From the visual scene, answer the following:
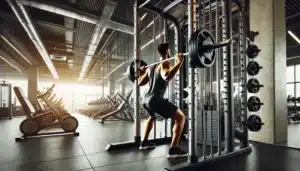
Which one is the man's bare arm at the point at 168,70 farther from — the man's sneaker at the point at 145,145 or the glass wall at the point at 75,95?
the glass wall at the point at 75,95

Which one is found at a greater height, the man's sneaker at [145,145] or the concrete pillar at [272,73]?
the concrete pillar at [272,73]

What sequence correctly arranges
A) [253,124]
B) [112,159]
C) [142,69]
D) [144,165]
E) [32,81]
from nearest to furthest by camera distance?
[144,165]
[112,159]
[253,124]
[142,69]
[32,81]

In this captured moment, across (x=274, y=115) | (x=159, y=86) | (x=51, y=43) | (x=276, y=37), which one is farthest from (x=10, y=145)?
(x=51, y=43)

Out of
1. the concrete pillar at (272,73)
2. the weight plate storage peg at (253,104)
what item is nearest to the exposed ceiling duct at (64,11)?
the concrete pillar at (272,73)

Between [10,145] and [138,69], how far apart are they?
2.25m

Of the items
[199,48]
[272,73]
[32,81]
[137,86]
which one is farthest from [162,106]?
[32,81]

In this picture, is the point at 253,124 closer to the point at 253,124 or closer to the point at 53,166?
the point at 253,124

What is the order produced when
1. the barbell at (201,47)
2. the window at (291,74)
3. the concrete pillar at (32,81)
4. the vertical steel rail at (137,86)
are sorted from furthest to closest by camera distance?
Result: the window at (291,74), the concrete pillar at (32,81), the vertical steel rail at (137,86), the barbell at (201,47)

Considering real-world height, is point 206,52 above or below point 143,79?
above

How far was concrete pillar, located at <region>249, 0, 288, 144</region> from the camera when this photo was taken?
119 inches

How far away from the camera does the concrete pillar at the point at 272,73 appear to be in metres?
3.03

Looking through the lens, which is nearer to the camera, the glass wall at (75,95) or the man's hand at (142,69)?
the man's hand at (142,69)

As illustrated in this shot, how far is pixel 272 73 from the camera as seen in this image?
10.0 feet

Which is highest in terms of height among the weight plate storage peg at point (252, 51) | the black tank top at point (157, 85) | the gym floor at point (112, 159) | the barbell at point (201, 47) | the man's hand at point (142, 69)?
the weight plate storage peg at point (252, 51)
